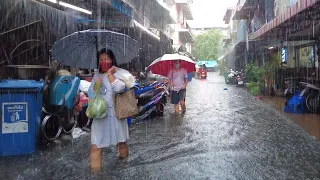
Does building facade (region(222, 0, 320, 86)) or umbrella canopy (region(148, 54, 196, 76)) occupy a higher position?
building facade (region(222, 0, 320, 86))

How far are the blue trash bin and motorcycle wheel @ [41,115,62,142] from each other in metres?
0.42

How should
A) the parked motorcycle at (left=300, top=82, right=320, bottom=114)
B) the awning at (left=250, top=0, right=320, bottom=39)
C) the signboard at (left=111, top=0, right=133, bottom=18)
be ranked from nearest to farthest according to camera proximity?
the awning at (left=250, top=0, right=320, bottom=39), the parked motorcycle at (left=300, top=82, right=320, bottom=114), the signboard at (left=111, top=0, right=133, bottom=18)

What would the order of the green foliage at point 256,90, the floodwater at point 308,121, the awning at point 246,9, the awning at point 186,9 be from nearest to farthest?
the floodwater at point 308,121
the green foliage at point 256,90
the awning at point 246,9
the awning at point 186,9

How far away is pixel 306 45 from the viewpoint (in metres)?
16.0

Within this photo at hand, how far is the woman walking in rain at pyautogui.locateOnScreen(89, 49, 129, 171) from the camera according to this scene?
15.4 feet

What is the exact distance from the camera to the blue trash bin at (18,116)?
5445 mm

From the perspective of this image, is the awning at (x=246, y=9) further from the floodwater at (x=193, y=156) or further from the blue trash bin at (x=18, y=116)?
the blue trash bin at (x=18, y=116)

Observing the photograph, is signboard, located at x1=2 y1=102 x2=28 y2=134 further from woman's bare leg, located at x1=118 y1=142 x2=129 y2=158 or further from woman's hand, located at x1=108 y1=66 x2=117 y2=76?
woman's hand, located at x1=108 y1=66 x2=117 y2=76

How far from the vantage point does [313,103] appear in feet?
32.8

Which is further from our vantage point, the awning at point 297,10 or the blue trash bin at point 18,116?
the awning at point 297,10

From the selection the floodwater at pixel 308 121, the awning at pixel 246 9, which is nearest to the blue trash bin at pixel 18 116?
the floodwater at pixel 308 121

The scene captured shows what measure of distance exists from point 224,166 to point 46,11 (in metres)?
6.09

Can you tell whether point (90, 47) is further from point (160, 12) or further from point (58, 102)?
point (160, 12)

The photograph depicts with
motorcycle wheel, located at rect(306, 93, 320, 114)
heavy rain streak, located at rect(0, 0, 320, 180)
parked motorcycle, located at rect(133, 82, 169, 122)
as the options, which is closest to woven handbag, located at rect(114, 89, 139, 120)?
heavy rain streak, located at rect(0, 0, 320, 180)
